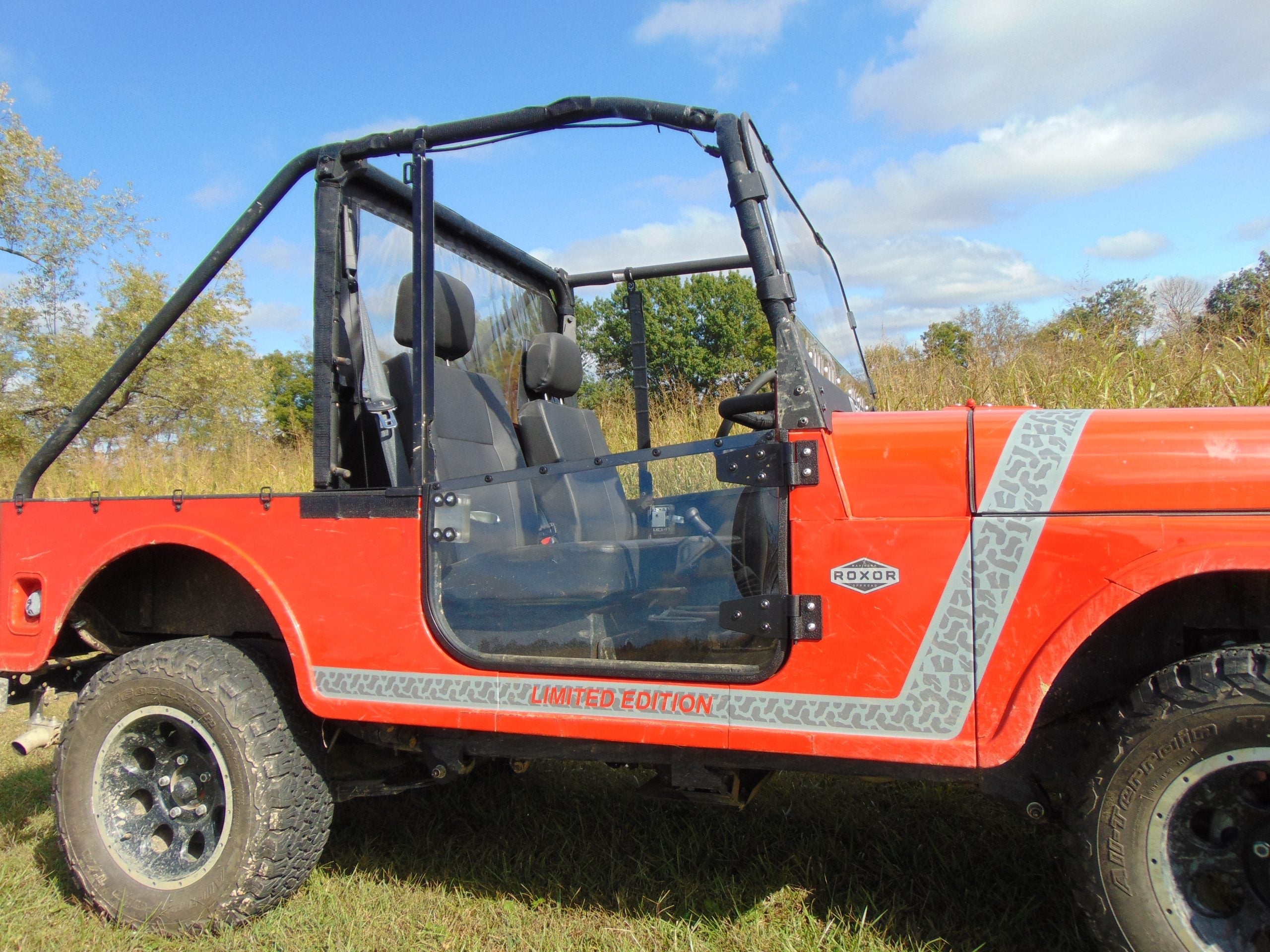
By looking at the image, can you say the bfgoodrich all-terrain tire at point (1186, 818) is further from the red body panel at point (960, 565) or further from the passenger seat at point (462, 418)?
the passenger seat at point (462, 418)

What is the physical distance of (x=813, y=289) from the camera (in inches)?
105

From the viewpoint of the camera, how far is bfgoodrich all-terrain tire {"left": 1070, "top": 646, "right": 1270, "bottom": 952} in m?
1.68

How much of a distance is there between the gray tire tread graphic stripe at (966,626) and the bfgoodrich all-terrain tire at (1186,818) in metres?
0.34

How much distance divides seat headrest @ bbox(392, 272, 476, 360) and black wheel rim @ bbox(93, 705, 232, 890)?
1.33 m

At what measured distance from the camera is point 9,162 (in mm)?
18859

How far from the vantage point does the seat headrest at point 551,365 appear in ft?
11.8

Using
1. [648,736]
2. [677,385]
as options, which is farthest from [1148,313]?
[648,736]

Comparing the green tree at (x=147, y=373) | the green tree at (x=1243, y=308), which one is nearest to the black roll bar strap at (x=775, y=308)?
the green tree at (x=1243, y=308)

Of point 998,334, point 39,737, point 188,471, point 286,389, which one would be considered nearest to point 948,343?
point 998,334

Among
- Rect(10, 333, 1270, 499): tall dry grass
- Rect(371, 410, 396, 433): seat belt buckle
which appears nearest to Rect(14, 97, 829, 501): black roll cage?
Rect(371, 410, 396, 433): seat belt buckle

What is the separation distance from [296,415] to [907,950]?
23.5 meters

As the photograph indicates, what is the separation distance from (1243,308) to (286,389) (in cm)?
2765

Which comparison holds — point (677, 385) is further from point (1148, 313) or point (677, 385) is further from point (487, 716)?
point (487, 716)

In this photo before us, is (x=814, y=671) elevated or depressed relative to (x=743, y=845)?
elevated
